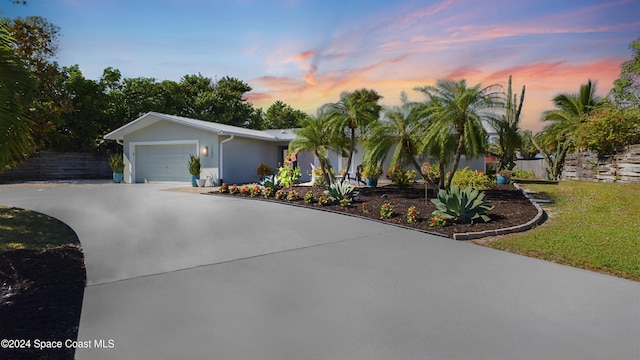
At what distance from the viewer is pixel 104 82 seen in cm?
2545

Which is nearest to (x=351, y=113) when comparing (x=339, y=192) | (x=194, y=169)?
(x=339, y=192)

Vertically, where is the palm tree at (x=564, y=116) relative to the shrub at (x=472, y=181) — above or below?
above

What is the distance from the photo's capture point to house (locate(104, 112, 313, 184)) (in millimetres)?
17641

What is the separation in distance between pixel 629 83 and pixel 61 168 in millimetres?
32802

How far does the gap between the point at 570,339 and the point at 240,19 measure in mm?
11302

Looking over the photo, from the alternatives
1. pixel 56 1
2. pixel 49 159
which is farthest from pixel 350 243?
pixel 49 159

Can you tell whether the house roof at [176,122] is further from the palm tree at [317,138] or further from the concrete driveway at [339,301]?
the concrete driveway at [339,301]

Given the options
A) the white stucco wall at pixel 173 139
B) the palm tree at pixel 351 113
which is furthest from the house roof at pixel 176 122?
the palm tree at pixel 351 113

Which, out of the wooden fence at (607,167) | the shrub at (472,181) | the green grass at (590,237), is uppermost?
the wooden fence at (607,167)

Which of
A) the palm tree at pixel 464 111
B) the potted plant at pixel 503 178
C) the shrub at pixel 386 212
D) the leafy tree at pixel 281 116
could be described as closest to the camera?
the shrub at pixel 386 212

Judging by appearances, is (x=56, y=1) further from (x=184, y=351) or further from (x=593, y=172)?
(x=593, y=172)

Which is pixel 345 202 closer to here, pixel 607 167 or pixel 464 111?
pixel 464 111

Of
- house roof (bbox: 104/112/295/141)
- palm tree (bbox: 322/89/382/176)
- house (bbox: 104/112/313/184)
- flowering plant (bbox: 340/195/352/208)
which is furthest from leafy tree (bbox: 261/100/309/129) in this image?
flowering plant (bbox: 340/195/352/208)

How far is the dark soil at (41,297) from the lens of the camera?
8.87 ft
